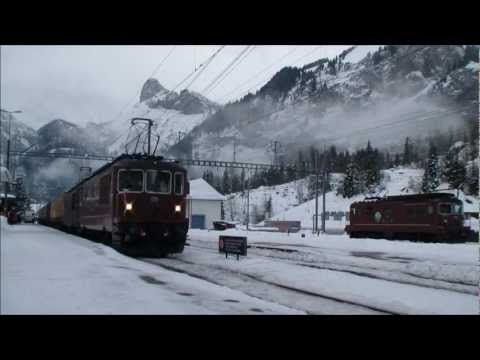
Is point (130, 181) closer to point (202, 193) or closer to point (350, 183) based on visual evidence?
point (202, 193)

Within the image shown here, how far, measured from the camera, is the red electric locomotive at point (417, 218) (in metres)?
31.4

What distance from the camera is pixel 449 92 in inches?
6919

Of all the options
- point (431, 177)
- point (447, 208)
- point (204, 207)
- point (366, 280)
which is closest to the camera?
point (366, 280)

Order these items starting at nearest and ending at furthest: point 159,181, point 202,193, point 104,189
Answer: point 159,181 → point 104,189 → point 202,193

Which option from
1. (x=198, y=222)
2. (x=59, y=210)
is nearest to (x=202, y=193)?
(x=198, y=222)

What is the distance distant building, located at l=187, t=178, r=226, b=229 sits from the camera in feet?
231

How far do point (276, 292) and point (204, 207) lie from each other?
203 ft

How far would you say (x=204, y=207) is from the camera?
72.2m

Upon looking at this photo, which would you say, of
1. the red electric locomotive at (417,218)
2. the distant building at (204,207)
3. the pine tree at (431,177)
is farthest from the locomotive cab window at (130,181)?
the pine tree at (431,177)

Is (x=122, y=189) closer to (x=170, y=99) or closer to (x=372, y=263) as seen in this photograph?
(x=372, y=263)

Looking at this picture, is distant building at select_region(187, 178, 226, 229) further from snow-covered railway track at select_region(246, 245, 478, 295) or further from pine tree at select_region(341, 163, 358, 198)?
snow-covered railway track at select_region(246, 245, 478, 295)

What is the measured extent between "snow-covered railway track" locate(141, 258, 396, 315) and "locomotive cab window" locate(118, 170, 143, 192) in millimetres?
3221
